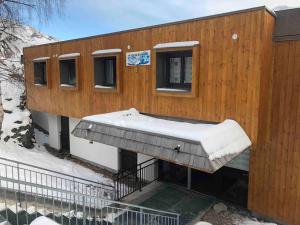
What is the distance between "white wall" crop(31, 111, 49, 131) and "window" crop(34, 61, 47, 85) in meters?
3.01

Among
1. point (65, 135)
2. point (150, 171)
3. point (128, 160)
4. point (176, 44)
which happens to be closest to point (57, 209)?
point (150, 171)

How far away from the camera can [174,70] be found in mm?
9148

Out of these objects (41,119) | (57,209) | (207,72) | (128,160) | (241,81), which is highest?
(207,72)

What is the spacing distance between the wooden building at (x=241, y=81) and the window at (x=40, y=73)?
278 inches

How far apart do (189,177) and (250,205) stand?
2398 millimetres

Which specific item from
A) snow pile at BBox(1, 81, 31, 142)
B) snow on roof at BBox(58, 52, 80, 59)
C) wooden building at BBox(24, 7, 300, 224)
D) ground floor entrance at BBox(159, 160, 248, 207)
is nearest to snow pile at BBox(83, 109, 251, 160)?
wooden building at BBox(24, 7, 300, 224)

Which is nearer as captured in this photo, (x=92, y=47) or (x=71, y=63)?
(x=92, y=47)

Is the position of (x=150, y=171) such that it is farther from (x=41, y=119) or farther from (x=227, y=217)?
(x=41, y=119)

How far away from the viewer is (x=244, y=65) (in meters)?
6.98

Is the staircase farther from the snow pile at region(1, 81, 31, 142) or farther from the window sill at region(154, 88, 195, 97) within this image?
the snow pile at region(1, 81, 31, 142)

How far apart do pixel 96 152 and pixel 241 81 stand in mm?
8822

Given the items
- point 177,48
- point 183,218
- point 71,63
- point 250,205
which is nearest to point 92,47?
point 71,63

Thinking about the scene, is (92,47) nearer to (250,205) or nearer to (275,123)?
(275,123)

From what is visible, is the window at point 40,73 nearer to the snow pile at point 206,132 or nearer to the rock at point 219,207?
the snow pile at point 206,132
